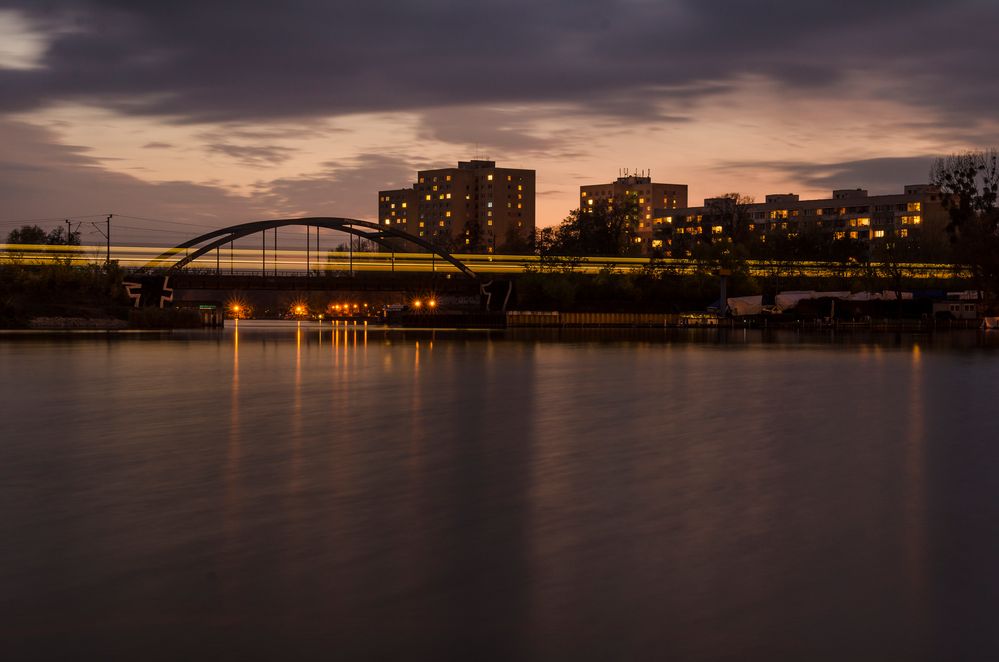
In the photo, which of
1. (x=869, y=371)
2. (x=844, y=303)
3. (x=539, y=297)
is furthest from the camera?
(x=539, y=297)

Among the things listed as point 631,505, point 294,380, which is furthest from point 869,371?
point 631,505

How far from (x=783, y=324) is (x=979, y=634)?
146409mm

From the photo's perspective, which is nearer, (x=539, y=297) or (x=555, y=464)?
(x=555, y=464)

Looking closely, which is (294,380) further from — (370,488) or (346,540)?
(346,540)

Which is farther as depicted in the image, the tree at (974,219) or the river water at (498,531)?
the tree at (974,219)

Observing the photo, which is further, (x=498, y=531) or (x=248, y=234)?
(x=248, y=234)

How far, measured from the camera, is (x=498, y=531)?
13125 millimetres

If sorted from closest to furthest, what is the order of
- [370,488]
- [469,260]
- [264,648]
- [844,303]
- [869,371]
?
1. [264,648]
2. [370,488]
3. [869,371]
4. [844,303]
5. [469,260]

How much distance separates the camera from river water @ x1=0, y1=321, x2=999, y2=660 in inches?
362

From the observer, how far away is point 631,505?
15.0m

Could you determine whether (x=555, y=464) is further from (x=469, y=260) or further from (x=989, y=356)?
(x=469, y=260)

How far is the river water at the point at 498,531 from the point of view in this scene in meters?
9.19

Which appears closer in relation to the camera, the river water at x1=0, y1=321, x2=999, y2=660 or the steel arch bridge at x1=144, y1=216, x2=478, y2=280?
the river water at x1=0, y1=321, x2=999, y2=660

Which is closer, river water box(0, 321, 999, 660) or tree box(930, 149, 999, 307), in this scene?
river water box(0, 321, 999, 660)
